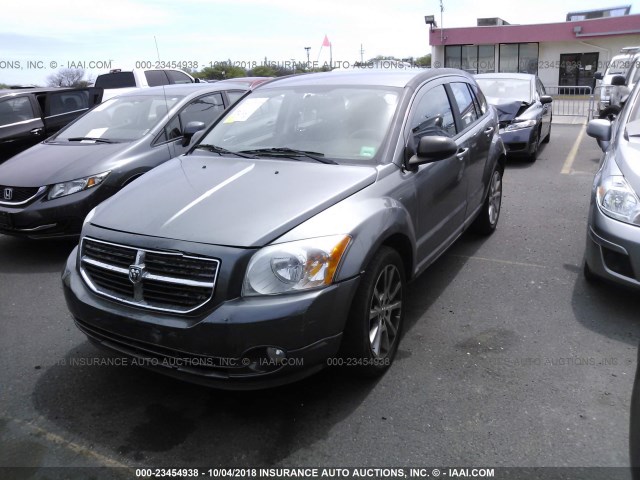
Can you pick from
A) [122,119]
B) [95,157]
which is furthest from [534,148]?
[95,157]

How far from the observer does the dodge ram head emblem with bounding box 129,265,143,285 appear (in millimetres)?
2787

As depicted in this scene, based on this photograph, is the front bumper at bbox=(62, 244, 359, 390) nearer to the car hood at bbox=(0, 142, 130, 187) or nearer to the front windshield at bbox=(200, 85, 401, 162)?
the front windshield at bbox=(200, 85, 401, 162)

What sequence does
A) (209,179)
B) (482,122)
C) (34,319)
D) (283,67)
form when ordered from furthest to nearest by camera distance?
(283,67) < (482,122) < (34,319) < (209,179)

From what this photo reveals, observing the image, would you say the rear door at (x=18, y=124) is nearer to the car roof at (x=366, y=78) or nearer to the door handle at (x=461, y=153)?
the car roof at (x=366, y=78)

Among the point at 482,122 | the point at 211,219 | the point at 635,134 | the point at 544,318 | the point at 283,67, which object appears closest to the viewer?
the point at 211,219

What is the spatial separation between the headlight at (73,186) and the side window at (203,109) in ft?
4.78

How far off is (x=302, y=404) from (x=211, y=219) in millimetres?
1138

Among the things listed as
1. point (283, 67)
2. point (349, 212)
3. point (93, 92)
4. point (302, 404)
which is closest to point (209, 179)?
point (349, 212)

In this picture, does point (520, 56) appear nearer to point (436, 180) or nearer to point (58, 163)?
point (58, 163)

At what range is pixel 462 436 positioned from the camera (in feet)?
8.98

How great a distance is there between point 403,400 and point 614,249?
197 cm

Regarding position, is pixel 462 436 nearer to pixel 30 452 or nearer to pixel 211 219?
pixel 211 219

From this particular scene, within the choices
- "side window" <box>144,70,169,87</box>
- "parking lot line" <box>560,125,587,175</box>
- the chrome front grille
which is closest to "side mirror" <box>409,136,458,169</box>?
the chrome front grille

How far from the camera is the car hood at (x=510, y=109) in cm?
972
